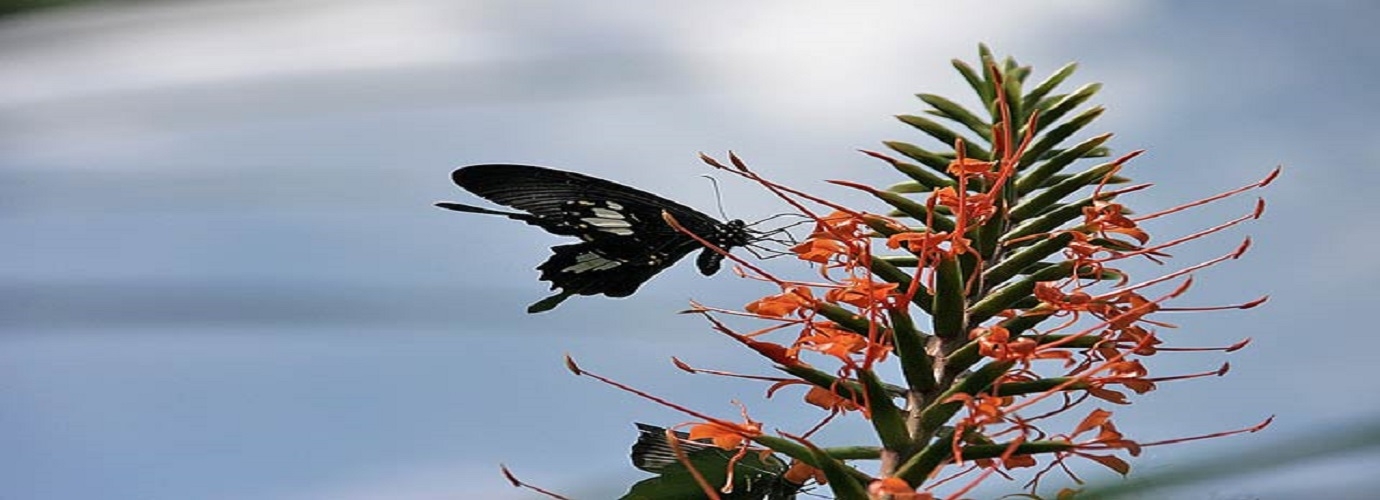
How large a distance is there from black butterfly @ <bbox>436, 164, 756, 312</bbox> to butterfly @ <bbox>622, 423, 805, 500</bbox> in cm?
37

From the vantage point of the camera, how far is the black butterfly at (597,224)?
2.14 metres

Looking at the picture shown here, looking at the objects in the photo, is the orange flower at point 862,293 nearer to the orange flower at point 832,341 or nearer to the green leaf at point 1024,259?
the orange flower at point 832,341

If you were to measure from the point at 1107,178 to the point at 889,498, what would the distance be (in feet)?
2.81

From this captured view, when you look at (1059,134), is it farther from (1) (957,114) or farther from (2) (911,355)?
(2) (911,355)

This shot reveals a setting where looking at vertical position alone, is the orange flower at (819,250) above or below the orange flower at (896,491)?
above

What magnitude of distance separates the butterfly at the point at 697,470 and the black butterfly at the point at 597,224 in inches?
14.4

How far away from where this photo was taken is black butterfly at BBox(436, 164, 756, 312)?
2141mm

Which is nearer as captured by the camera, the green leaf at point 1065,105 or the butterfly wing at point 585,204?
the butterfly wing at point 585,204

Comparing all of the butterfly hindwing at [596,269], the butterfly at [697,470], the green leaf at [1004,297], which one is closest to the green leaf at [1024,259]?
the green leaf at [1004,297]

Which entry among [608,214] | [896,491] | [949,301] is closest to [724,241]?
[608,214]

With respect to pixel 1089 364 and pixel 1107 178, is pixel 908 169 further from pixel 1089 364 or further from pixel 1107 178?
pixel 1089 364

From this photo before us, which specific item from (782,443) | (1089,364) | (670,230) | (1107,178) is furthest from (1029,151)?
(782,443)

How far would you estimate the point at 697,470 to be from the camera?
1.78 meters

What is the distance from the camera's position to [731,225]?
232 centimetres
